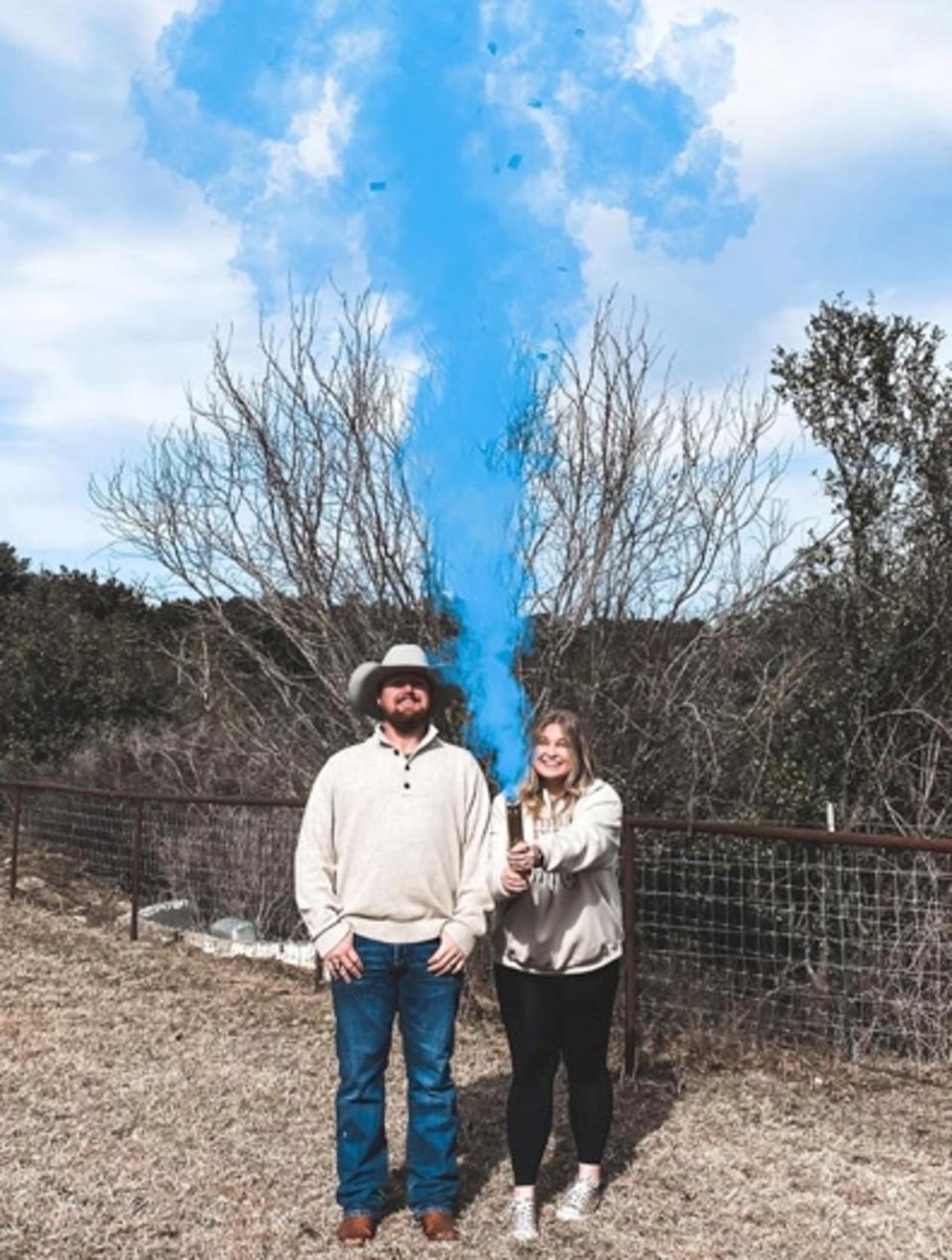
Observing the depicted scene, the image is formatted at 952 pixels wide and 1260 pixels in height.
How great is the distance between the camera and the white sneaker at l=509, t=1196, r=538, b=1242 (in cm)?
360

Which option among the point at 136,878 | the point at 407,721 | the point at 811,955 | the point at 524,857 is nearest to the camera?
the point at 524,857

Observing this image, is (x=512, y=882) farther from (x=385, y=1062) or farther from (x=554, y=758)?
(x=385, y=1062)

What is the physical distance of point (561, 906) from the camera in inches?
146

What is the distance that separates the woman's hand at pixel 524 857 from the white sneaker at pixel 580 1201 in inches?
41.3

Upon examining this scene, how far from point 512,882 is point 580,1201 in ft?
3.42

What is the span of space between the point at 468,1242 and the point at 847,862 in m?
4.86

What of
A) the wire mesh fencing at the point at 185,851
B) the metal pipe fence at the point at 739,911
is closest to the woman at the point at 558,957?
the metal pipe fence at the point at 739,911

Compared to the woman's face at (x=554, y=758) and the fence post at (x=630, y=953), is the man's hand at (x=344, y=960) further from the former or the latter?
the fence post at (x=630, y=953)

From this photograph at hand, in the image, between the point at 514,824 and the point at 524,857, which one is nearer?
the point at 524,857

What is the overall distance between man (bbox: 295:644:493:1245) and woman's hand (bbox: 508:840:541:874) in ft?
0.60

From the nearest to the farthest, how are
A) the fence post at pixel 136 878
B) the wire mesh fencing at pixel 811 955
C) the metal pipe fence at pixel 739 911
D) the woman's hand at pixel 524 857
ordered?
the woman's hand at pixel 524 857, the metal pipe fence at pixel 739 911, the wire mesh fencing at pixel 811 955, the fence post at pixel 136 878

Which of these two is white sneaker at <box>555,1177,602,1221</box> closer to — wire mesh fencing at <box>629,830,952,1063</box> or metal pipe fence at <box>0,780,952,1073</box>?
metal pipe fence at <box>0,780,952,1073</box>

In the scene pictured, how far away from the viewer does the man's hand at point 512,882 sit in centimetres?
354

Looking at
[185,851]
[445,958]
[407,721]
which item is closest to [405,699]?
[407,721]
